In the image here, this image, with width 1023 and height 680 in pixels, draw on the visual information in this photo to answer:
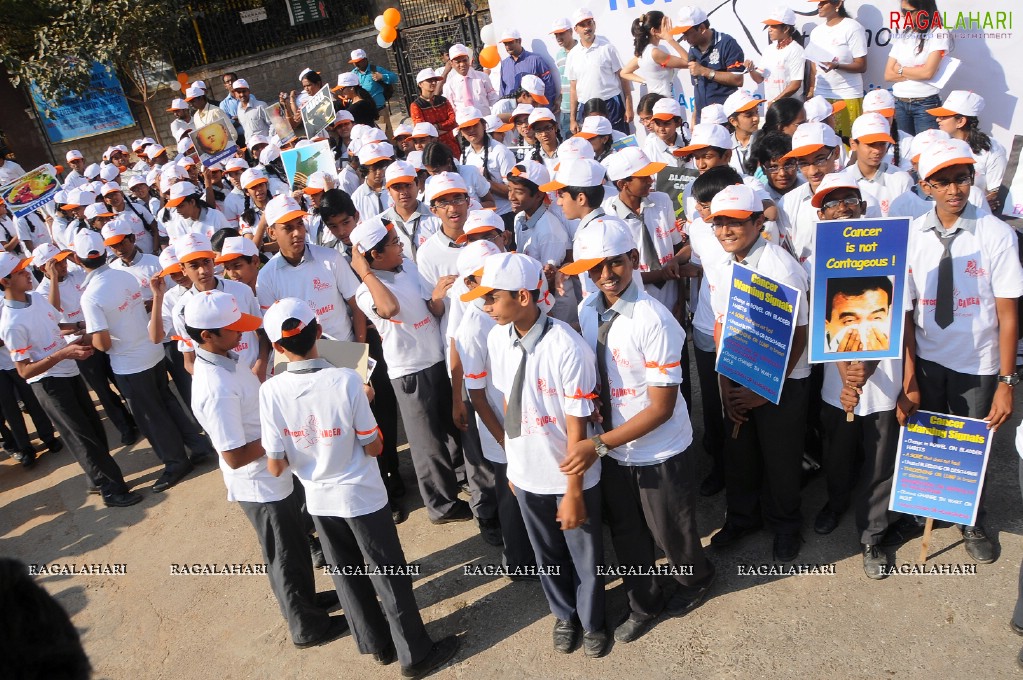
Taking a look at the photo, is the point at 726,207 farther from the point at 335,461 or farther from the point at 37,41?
the point at 37,41

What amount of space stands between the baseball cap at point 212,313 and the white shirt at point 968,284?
11.3 ft

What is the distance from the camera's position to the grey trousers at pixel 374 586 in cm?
404

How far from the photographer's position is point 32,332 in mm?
6461

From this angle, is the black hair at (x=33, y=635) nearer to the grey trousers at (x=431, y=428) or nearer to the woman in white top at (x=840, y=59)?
the grey trousers at (x=431, y=428)

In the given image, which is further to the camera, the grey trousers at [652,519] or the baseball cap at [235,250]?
the baseball cap at [235,250]

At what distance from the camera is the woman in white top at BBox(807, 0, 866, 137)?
27.1ft

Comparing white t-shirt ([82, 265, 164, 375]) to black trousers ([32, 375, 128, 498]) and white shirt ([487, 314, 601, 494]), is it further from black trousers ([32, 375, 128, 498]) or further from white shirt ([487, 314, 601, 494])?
white shirt ([487, 314, 601, 494])

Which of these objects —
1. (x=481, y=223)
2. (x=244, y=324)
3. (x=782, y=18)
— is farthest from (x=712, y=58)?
(x=244, y=324)

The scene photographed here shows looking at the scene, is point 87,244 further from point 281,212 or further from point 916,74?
point 916,74

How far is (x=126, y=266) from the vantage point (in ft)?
22.7

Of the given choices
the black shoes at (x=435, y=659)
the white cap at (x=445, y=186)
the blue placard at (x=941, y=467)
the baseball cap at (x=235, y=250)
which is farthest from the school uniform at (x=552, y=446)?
the baseball cap at (x=235, y=250)

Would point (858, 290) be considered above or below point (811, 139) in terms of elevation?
below

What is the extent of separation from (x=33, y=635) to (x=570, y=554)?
2.97m

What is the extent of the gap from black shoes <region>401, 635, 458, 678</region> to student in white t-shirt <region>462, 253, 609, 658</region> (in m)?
0.62
